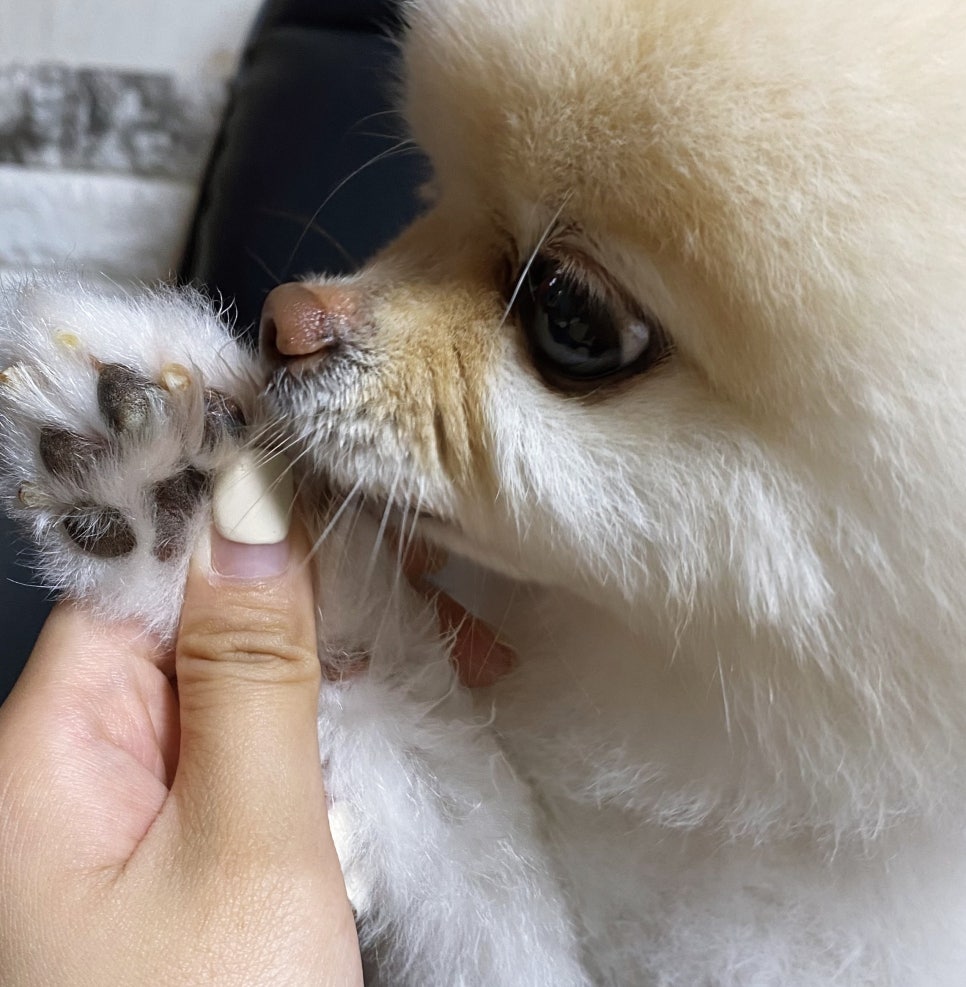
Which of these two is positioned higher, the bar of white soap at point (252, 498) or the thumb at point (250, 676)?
the bar of white soap at point (252, 498)

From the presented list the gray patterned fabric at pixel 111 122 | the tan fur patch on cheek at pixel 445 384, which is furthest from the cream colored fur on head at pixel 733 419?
the gray patterned fabric at pixel 111 122

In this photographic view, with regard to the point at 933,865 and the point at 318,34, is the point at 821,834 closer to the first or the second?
the point at 933,865

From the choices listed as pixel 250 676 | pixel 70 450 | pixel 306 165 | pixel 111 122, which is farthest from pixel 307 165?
pixel 250 676

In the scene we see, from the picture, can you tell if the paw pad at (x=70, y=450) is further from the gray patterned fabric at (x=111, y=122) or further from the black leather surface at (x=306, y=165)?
the gray patterned fabric at (x=111, y=122)

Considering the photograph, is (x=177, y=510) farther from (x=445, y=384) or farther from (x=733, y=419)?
(x=733, y=419)

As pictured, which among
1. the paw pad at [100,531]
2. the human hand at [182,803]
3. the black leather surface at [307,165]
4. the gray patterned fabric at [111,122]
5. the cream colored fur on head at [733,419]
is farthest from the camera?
the gray patterned fabric at [111,122]

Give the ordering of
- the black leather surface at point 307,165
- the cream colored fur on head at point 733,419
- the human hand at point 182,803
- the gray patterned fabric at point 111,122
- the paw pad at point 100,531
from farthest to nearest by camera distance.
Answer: the gray patterned fabric at point 111,122, the black leather surface at point 307,165, the paw pad at point 100,531, the human hand at point 182,803, the cream colored fur on head at point 733,419

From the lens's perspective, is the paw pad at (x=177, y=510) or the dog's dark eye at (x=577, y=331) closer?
the dog's dark eye at (x=577, y=331)
